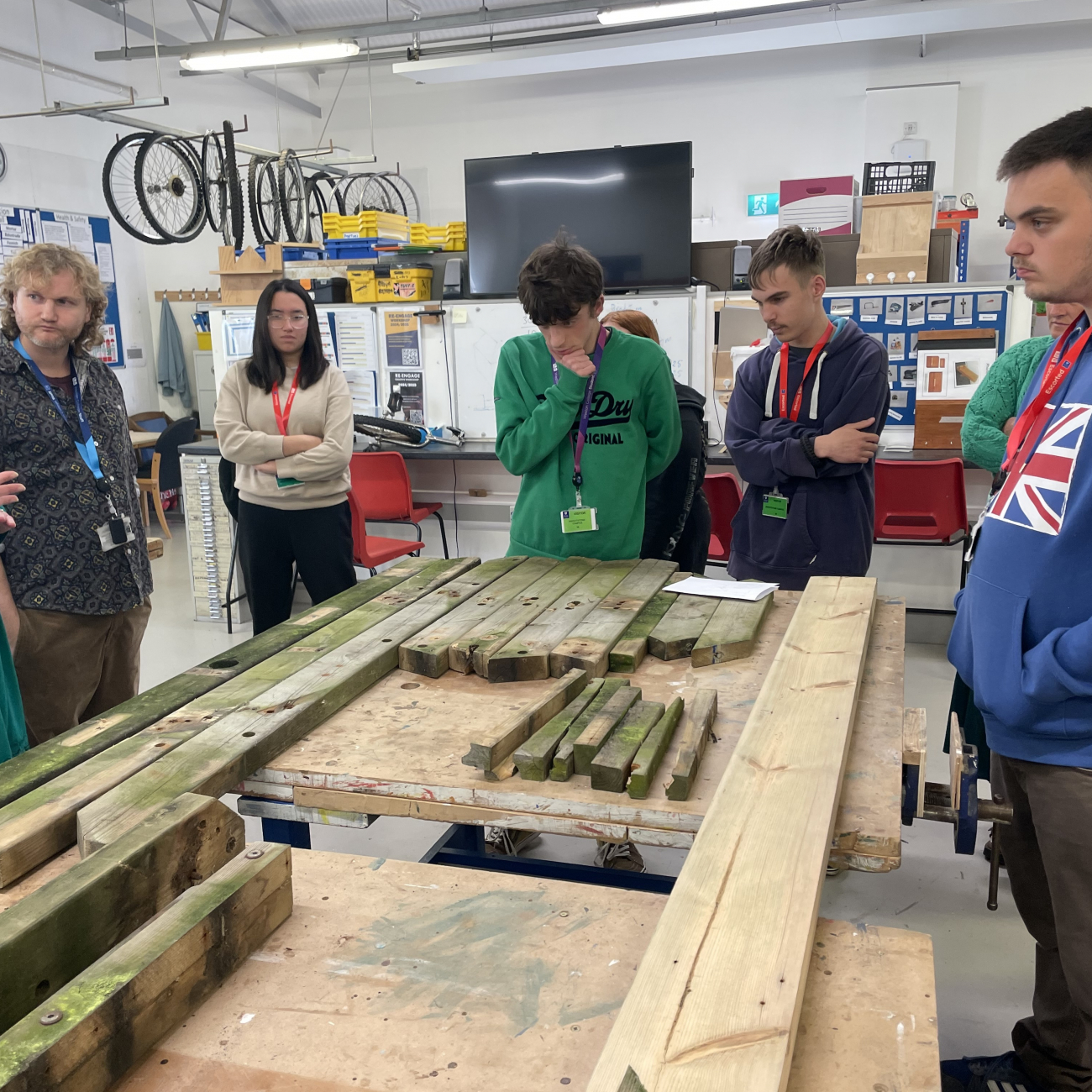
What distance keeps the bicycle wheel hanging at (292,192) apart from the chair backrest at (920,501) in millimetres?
4898

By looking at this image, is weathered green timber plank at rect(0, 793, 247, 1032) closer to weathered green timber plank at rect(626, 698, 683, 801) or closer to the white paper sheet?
weathered green timber plank at rect(626, 698, 683, 801)

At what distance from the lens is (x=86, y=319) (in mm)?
2285

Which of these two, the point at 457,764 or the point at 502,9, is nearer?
the point at 457,764

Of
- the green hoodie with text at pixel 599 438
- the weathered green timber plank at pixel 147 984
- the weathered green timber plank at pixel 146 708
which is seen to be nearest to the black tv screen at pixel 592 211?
the green hoodie with text at pixel 599 438

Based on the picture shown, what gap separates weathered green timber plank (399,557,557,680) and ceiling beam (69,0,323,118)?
5999 mm

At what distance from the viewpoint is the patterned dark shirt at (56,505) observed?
215cm

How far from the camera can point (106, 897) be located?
0.95 metres

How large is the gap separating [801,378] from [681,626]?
0.98 meters

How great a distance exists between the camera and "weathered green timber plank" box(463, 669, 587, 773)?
1274 millimetres

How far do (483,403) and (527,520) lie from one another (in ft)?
9.78

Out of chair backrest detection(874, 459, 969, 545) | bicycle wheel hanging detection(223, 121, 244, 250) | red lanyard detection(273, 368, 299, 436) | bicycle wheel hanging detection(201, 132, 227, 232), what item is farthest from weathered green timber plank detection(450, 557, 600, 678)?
bicycle wheel hanging detection(201, 132, 227, 232)

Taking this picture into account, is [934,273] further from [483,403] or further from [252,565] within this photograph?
[252,565]

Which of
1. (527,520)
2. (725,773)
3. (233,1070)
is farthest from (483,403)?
(233,1070)

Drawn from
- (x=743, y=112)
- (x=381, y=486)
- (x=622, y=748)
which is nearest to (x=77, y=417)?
(x=622, y=748)
